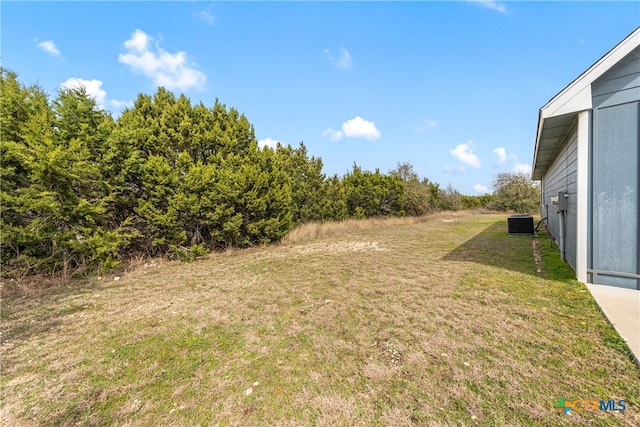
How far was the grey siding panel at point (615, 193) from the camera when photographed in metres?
3.47

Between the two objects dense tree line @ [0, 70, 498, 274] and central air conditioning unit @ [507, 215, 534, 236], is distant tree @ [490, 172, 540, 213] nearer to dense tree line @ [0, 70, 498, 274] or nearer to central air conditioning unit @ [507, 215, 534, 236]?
central air conditioning unit @ [507, 215, 534, 236]

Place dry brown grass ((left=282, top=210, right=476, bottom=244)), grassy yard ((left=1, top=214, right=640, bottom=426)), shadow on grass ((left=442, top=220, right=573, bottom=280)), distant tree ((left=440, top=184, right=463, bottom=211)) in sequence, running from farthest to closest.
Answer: distant tree ((left=440, top=184, right=463, bottom=211))
dry brown grass ((left=282, top=210, right=476, bottom=244))
shadow on grass ((left=442, top=220, right=573, bottom=280))
grassy yard ((left=1, top=214, right=640, bottom=426))

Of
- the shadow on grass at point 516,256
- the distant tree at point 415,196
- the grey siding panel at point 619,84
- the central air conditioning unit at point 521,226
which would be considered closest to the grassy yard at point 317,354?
the shadow on grass at point 516,256

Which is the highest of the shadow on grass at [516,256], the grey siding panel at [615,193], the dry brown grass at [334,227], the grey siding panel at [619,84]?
the grey siding panel at [619,84]

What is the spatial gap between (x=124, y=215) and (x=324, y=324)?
19.4 ft

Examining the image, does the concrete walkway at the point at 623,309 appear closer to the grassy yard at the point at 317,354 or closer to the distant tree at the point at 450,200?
the grassy yard at the point at 317,354

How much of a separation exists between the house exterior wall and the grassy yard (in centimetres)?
Result: 53

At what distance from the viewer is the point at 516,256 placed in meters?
6.29

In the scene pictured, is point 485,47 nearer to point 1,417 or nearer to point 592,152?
point 592,152

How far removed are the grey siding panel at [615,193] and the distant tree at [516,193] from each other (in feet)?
82.3

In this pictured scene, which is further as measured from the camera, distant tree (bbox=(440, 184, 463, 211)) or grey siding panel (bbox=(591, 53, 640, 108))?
distant tree (bbox=(440, 184, 463, 211))

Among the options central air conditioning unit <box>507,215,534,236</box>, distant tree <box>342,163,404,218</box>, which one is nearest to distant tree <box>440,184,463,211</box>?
distant tree <box>342,163,404,218</box>

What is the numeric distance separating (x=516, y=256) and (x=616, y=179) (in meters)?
3.17

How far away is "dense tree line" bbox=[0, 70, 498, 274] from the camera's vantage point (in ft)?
15.0
